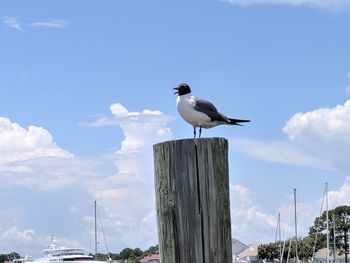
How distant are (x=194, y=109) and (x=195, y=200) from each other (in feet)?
5.69

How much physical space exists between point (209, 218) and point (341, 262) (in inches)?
3668

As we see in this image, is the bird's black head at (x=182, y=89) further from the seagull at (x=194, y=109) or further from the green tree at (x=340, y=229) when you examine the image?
the green tree at (x=340, y=229)

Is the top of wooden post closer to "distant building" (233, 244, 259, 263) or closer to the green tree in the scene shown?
the green tree

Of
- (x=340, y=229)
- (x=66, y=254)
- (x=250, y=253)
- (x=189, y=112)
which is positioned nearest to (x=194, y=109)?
(x=189, y=112)

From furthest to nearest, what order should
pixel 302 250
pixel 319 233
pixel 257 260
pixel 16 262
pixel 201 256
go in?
pixel 257 260 < pixel 319 233 < pixel 302 250 < pixel 16 262 < pixel 201 256

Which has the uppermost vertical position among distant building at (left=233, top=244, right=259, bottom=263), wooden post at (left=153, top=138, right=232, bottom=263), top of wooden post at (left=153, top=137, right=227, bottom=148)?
distant building at (left=233, top=244, right=259, bottom=263)

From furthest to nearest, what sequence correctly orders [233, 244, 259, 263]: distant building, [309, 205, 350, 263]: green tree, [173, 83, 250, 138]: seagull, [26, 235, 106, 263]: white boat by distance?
1. [233, 244, 259, 263]: distant building
2. [309, 205, 350, 263]: green tree
3. [26, 235, 106, 263]: white boat
4. [173, 83, 250, 138]: seagull

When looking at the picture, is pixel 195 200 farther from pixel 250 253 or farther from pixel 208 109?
pixel 250 253

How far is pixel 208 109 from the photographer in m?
6.34

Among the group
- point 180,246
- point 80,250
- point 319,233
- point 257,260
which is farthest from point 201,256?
point 257,260

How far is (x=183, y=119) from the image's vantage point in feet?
20.8

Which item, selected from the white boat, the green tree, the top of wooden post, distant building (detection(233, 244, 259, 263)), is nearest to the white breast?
the top of wooden post

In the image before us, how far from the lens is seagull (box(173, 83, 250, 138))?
6305 mm

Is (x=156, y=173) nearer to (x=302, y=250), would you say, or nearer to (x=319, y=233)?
(x=302, y=250)
